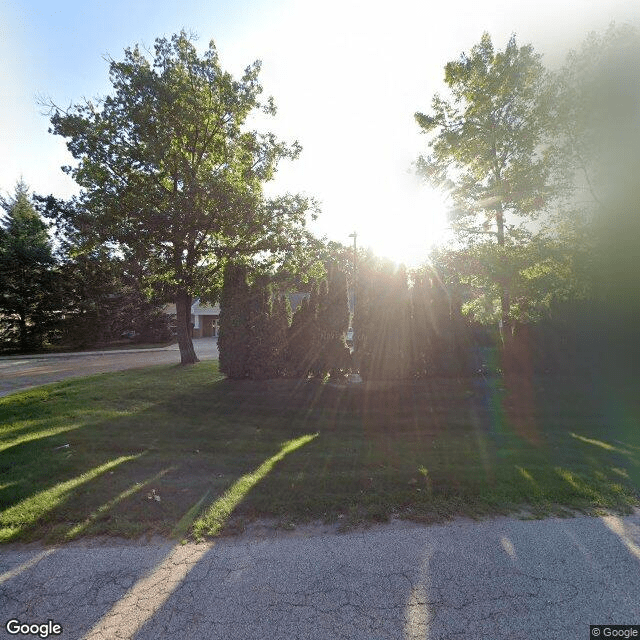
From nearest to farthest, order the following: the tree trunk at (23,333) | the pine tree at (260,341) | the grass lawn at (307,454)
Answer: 1. the grass lawn at (307,454)
2. the pine tree at (260,341)
3. the tree trunk at (23,333)

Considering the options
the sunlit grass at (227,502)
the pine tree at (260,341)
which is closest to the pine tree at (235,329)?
the pine tree at (260,341)

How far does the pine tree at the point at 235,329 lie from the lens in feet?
37.3

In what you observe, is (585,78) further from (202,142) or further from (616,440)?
(202,142)

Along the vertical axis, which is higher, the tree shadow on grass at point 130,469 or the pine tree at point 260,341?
the pine tree at point 260,341

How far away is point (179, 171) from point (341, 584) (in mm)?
14727

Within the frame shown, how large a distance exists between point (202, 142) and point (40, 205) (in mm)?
6419

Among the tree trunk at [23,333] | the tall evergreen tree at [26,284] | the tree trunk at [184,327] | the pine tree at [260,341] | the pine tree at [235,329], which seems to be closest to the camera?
the pine tree at [260,341]

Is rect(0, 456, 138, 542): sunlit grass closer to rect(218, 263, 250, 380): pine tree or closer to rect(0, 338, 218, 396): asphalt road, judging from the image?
rect(218, 263, 250, 380): pine tree

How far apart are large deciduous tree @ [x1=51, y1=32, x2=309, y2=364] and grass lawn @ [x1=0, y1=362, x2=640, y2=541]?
581 centimetres

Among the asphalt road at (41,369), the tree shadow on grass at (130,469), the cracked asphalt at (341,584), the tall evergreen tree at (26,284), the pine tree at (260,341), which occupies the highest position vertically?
the tall evergreen tree at (26,284)

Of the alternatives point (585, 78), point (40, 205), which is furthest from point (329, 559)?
point (40, 205)

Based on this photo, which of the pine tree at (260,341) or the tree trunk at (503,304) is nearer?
the pine tree at (260,341)

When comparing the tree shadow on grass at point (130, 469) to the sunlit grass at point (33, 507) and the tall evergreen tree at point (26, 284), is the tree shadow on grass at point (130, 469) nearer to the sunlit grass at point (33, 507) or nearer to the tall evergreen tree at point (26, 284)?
the sunlit grass at point (33, 507)

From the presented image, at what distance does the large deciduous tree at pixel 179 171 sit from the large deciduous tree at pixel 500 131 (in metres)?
6.07
